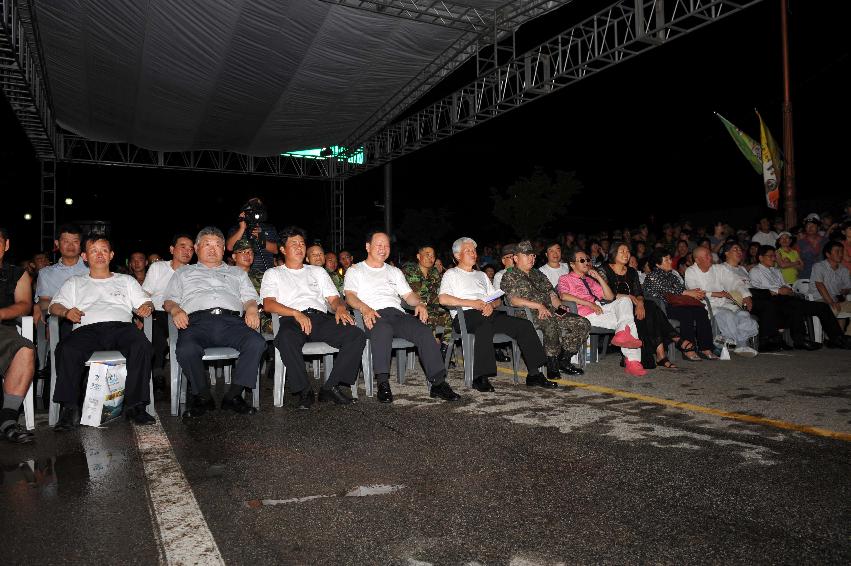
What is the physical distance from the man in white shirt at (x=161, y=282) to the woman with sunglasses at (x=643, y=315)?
14.4ft

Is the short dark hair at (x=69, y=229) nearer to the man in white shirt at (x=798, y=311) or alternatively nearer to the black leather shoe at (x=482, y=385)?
the black leather shoe at (x=482, y=385)

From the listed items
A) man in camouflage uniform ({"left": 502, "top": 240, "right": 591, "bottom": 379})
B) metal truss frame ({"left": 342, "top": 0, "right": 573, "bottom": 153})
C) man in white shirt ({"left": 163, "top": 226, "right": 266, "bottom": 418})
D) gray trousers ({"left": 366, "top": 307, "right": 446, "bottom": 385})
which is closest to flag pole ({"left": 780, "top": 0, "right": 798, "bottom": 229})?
metal truss frame ({"left": 342, "top": 0, "right": 573, "bottom": 153})

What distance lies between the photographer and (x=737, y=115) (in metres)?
21.4

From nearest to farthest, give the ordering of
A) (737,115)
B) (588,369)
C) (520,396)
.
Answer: (520,396) < (588,369) < (737,115)

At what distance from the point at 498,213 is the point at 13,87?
3219 centimetres

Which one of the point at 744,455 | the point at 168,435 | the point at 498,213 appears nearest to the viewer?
the point at 744,455

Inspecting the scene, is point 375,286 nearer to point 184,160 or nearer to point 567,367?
point 567,367

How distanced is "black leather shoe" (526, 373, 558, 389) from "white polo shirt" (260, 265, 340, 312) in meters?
1.88

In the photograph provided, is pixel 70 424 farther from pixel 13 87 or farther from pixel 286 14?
pixel 13 87

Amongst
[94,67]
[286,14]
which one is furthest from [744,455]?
[94,67]

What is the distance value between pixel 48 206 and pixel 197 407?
13.8 m

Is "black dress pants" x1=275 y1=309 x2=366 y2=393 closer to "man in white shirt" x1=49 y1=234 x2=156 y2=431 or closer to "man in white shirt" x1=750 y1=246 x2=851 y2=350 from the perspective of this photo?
"man in white shirt" x1=49 y1=234 x2=156 y2=431

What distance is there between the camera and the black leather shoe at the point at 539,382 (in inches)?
212

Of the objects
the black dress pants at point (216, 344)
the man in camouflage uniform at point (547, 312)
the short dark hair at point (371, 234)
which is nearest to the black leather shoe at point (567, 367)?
the man in camouflage uniform at point (547, 312)
